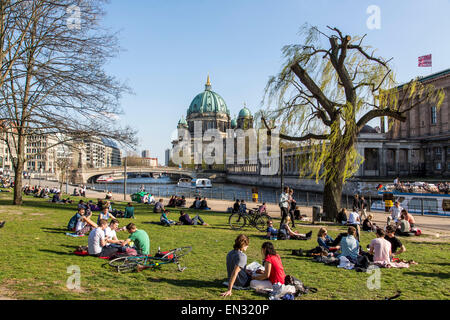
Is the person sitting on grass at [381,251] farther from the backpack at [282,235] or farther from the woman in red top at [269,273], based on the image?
the backpack at [282,235]

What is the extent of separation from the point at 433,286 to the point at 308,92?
A: 45.9ft

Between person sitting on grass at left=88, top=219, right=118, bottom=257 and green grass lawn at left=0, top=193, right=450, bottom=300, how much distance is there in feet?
0.80

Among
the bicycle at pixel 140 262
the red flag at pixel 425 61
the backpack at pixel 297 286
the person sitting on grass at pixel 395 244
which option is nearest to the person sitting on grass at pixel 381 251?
the person sitting on grass at pixel 395 244

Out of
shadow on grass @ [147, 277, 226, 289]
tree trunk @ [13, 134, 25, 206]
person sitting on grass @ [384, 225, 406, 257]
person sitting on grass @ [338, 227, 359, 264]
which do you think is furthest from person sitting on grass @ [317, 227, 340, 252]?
tree trunk @ [13, 134, 25, 206]

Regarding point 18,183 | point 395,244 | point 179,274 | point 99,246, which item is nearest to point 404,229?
point 395,244

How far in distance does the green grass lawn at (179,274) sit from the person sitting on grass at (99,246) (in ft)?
0.80

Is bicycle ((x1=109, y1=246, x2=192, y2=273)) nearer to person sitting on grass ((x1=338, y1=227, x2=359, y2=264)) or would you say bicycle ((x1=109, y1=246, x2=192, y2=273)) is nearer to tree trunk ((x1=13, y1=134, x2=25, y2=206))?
person sitting on grass ((x1=338, y1=227, x2=359, y2=264))

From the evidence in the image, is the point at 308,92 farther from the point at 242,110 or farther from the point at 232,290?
the point at 242,110

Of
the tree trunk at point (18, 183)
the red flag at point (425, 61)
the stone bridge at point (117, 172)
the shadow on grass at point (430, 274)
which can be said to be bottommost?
the shadow on grass at point (430, 274)

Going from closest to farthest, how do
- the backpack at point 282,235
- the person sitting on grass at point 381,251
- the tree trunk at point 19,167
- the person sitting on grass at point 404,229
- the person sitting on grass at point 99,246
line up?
the person sitting on grass at point 99,246
the person sitting on grass at point 381,251
the backpack at point 282,235
the person sitting on grass at point 404,229
the tree trunk at point 19,167

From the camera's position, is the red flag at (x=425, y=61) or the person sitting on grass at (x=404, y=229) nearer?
the person sitting on grass at (x=404, y=229)

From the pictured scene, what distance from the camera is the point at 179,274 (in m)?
7.75

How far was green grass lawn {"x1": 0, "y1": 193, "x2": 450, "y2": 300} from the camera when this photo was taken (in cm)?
632

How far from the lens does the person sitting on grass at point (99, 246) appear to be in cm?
886
